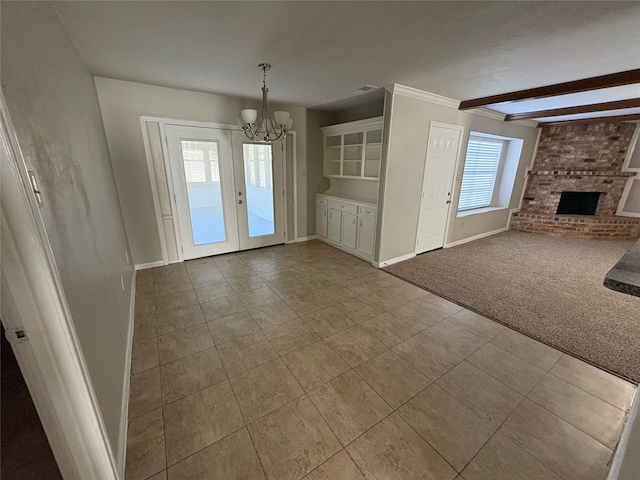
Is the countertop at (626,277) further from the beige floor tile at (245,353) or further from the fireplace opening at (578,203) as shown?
the fireplace opening at (578,203)

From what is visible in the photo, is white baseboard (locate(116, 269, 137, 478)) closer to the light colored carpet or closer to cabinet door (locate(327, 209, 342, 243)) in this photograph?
the light colored carpet

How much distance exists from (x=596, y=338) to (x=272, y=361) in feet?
9.35

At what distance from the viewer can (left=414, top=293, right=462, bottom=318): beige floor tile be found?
8.81 feet

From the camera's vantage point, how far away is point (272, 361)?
2.00 m

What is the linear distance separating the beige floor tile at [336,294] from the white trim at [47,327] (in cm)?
210

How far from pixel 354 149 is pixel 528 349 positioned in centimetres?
358

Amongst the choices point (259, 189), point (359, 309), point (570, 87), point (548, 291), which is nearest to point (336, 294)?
point (359, 309)

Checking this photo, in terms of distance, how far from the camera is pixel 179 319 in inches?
98.5


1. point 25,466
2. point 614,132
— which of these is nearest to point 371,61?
point 25,466

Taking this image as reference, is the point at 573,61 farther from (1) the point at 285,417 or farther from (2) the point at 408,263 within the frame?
(1) the point at 285,417

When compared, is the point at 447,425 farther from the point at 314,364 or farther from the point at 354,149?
the point at 354,149

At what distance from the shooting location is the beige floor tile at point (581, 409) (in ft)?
4.92

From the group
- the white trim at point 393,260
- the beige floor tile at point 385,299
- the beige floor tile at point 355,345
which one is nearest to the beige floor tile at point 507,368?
the beige floor tile at point 355,345

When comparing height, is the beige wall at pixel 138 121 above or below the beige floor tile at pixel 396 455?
above
